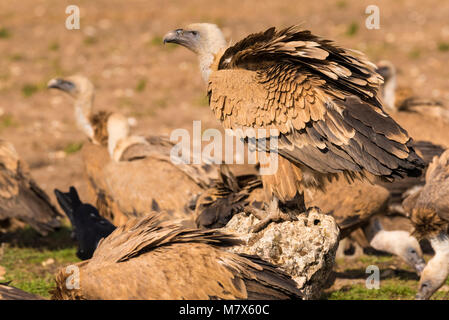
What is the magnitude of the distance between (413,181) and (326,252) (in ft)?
10.9

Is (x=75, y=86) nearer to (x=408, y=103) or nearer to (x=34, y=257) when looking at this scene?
(x=34, y=257)

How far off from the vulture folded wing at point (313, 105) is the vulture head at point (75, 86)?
4633 mm

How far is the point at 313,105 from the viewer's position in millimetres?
4840

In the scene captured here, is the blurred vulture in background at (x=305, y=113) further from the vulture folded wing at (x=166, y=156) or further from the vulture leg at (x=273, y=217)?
the vulture folded wing at (x=166, y=156)

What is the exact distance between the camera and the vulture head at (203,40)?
5738mm

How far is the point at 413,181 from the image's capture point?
25.6ft

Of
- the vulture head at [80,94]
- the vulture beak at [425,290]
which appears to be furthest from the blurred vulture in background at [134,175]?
the vulture beak at [425,290]

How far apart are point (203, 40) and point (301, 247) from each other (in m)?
2.03

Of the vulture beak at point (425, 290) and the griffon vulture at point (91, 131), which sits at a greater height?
the griffon vulture at point (91, 131)

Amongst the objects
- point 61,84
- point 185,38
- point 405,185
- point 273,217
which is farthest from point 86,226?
point 61,84

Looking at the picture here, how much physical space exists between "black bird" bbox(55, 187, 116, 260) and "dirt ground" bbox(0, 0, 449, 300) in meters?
2.73

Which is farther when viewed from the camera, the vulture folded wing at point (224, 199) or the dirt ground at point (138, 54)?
the dirt ground at point (138, 54)
